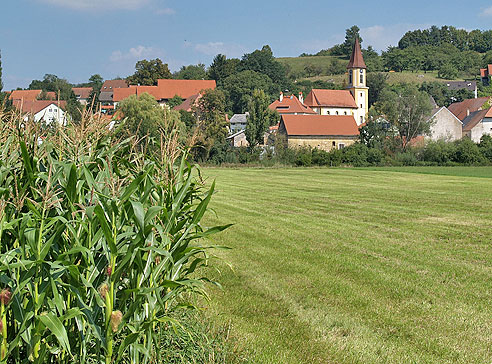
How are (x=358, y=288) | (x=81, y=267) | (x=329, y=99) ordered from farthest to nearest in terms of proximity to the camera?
(x=329, y=99)
(x=358, y=288)
(x=81, y=267)

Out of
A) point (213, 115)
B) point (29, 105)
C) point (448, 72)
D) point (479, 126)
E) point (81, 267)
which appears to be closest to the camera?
point (81, 267)

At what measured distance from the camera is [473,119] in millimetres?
87750

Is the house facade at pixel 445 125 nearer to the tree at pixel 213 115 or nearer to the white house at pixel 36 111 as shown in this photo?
the tree at pixel 213 115

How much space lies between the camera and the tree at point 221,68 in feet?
444

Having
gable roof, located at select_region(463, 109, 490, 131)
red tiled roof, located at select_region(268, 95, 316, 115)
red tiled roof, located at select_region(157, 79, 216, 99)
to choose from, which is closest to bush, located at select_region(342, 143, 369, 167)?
gable roof, located at select_region(463, 109, 490, 131)

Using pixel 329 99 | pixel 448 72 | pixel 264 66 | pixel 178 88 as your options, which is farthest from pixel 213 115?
pixel 448 72

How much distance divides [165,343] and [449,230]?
1136 cm

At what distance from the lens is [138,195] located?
14.3ft

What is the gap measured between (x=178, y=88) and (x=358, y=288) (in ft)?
392

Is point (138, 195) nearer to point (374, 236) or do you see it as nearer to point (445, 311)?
point (445, 311)

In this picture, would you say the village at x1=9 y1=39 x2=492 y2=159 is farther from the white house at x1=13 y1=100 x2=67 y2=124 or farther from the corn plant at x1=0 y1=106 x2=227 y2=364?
the corn plant at x1=0 y1=106 x2=227 y2=364

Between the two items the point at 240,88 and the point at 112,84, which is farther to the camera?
the point at 112,84

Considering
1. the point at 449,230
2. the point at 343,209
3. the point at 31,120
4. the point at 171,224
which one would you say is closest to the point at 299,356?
the point at 171,224

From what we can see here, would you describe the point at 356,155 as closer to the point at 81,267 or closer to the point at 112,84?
the point at 81,267
